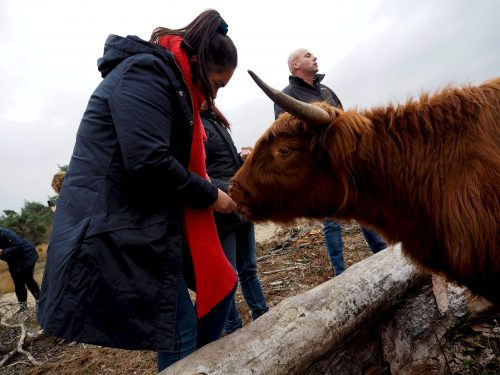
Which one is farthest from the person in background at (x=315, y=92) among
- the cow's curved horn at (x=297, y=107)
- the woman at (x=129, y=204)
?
the woman at (x=129, y=204)

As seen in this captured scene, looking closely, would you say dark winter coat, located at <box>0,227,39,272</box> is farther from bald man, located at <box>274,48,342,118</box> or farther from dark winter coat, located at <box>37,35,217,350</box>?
dark winter coat, located at <box>37,35,217,350</box>

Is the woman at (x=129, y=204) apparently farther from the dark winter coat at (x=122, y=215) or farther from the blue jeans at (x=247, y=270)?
the blue jeans at (x=247, y=270)

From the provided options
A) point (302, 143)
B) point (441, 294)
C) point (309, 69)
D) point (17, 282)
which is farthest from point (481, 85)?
point (17, 282)

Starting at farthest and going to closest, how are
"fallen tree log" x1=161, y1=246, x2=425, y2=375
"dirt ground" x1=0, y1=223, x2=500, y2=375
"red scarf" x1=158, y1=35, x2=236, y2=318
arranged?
1. "dirt ground" x1=0, y1=223, x2=500, y2=375
2. "fallen tree log" x1=161, y1=246, x2=425, y2=375
3. "red scarf" x1=158, y1=35, x2=236, y2=318

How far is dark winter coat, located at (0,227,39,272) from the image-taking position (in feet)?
27.9

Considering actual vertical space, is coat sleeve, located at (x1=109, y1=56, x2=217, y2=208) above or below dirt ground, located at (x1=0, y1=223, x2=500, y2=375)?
above

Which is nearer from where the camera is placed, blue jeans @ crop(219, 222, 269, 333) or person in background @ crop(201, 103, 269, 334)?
person in background @ crop(201, 103, 269, 334)

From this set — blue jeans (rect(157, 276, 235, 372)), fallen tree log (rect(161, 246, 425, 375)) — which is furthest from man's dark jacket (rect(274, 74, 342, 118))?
blue jeans (rect(157, 276, 235, 372))

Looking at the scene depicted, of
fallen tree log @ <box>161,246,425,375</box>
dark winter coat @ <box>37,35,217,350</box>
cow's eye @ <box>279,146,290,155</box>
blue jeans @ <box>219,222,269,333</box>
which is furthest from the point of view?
blue jeans @ <box>219,222,269,333</box>

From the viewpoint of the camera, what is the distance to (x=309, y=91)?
4.47 metres

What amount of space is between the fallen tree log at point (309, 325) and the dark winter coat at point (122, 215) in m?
0.51

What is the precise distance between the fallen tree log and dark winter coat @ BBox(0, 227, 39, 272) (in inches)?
334

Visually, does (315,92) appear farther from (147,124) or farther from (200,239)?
(147,124)

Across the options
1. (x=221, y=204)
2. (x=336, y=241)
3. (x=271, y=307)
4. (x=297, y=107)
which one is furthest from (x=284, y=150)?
(x=271, y=307)
